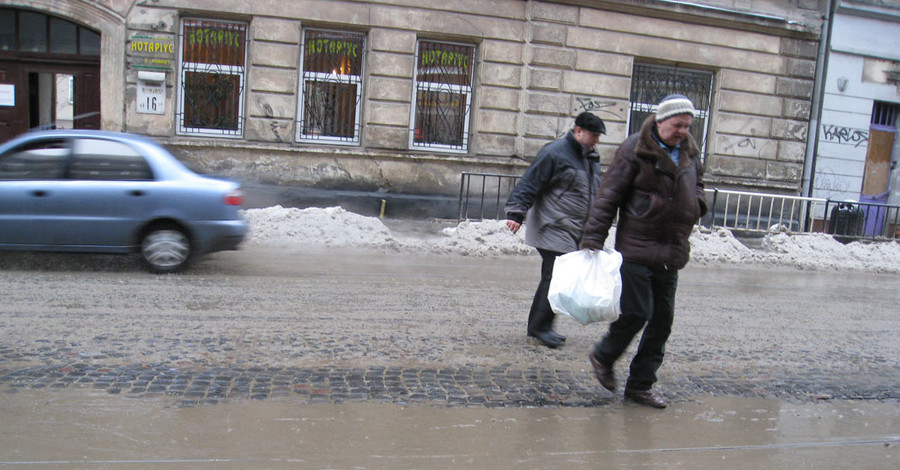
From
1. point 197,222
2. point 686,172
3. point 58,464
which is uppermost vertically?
point 686,172

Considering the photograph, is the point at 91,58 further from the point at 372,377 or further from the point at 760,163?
the point at 760,163

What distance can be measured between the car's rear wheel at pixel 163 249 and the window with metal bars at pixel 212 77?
6931 millimetres

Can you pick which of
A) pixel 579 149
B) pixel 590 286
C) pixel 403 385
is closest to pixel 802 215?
pixel 579 149

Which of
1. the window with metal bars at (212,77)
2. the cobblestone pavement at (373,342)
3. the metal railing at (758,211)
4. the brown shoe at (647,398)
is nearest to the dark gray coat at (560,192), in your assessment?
the cobblestone pavement at (373,342)

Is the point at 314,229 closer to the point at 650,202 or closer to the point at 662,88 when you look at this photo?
the point at 650,202

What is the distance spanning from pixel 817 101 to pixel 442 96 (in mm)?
8688

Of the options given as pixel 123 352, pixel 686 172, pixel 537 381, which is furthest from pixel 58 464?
pixel 686 172

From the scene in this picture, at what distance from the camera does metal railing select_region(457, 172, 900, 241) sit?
13930 mm

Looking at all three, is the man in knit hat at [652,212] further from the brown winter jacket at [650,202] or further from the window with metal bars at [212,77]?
the window with metal bars at [212,77]

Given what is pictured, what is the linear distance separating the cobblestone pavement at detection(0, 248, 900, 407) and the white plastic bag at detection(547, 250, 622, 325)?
0.64 m

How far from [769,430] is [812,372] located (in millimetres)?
1492

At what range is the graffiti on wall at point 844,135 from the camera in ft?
55.8

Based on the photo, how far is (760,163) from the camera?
16.9 metres

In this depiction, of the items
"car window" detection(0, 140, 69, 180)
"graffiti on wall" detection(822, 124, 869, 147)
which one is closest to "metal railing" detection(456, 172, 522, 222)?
"car window" detection(0, 140, 69, 180)
